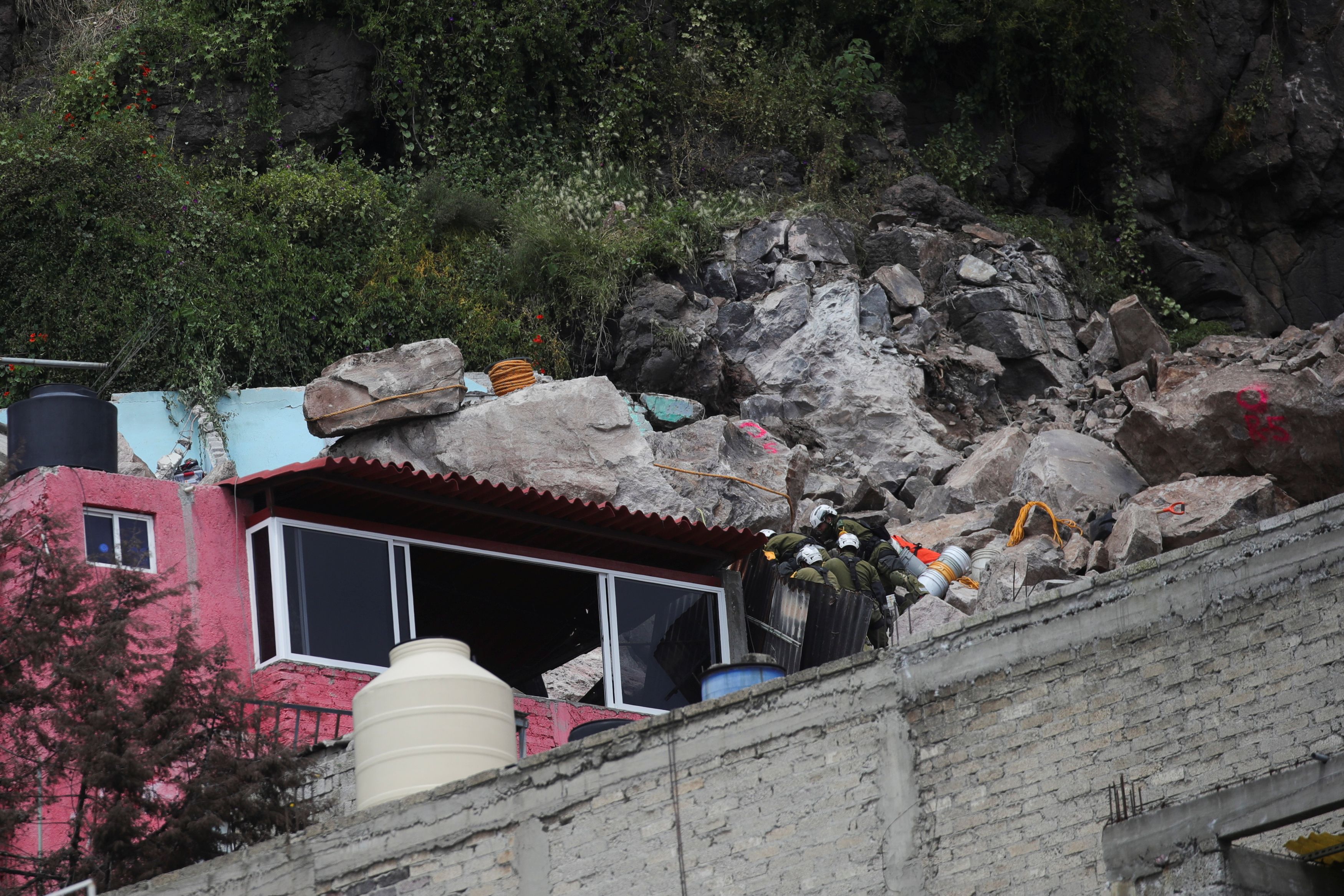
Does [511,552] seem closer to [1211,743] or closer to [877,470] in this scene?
[1211,743]

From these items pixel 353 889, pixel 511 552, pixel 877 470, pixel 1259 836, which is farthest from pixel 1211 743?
pixel 877 470

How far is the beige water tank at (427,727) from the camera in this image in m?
9.71

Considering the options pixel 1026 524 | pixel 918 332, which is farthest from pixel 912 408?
pixel 1026 524

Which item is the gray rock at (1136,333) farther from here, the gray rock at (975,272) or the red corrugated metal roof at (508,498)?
the red corrugated metal roof at (508,498)

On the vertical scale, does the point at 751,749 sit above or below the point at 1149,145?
below

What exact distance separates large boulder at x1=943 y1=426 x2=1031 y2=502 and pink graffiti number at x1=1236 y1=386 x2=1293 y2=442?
2606mm

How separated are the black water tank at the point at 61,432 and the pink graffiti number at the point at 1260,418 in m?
10.2

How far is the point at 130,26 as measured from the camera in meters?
24.4

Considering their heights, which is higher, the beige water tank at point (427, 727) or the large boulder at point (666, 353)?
the large boulder at point (666, 353)

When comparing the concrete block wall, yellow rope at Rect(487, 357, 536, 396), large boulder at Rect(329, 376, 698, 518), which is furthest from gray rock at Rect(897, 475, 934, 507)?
the concrete block wall

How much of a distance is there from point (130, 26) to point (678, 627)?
1494 centimetres

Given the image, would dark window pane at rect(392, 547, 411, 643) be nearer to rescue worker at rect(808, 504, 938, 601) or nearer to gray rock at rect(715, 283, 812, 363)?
rescue worker at rect(808, 504, 938, 601)

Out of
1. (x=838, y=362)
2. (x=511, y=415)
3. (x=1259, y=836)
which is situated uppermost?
(x=838, y=362)

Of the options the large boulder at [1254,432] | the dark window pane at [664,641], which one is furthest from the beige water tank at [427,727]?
the large boulder at [1254,432]
